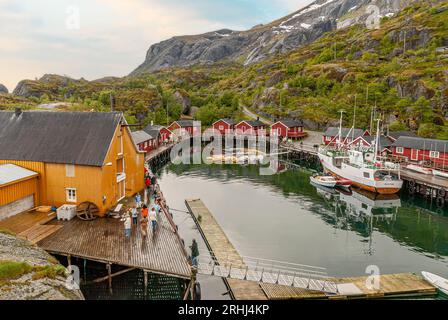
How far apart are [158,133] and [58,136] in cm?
4550

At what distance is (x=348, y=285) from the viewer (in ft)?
63.2

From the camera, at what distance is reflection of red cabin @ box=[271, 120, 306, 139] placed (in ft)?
271

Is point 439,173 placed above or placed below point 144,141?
below

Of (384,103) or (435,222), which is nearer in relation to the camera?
(435,222)

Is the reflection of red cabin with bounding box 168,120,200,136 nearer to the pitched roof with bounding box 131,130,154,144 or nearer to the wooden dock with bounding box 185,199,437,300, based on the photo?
the pitched roof with bounding box 131,130,154,144

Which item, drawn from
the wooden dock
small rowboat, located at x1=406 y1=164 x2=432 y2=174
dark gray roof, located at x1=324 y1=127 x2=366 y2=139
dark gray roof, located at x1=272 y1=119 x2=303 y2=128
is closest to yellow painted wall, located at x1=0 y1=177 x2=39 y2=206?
the wooden dock

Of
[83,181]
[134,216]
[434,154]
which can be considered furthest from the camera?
[434,154]

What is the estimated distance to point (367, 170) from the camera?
43781mm

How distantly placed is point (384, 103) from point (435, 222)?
5849cm

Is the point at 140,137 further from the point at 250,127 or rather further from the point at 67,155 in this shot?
the point at 67,155

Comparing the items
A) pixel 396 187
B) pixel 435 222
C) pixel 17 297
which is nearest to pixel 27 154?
pixel 17 297

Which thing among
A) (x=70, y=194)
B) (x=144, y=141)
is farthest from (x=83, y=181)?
(x=144, y=141)
